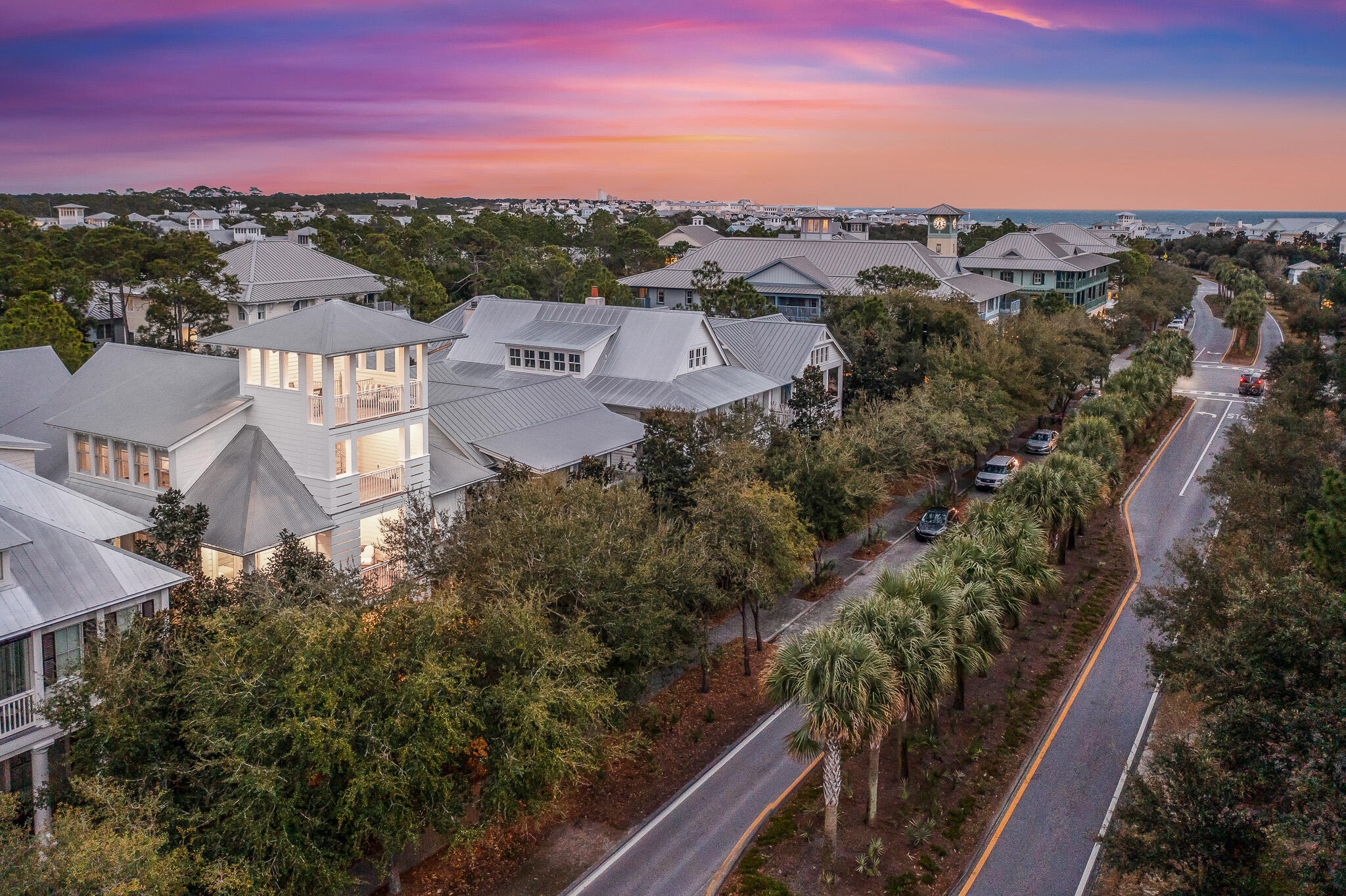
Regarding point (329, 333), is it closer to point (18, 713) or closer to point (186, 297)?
point (18, 713)

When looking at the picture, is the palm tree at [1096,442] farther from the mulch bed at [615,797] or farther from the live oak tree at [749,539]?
the mulch bed at [615,797]

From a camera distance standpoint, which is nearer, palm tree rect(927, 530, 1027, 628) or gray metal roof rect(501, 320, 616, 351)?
palm tree rect(927, 530, 1027, 628)

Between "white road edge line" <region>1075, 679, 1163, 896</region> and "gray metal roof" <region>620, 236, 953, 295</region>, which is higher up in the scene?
"gray metal roof" <region>620, 236, 953, 295</region>

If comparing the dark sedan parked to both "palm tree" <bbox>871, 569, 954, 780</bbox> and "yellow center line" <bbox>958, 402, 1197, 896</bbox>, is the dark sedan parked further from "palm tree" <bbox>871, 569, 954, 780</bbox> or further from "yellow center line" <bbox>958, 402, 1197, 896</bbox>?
"palm tree" <bbox>871, 569, 954, 780</bbox>

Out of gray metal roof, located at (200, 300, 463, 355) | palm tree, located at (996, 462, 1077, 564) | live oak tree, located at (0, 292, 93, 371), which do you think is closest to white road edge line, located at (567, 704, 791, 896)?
palm tree, located at (996, 462, 1077, 564)

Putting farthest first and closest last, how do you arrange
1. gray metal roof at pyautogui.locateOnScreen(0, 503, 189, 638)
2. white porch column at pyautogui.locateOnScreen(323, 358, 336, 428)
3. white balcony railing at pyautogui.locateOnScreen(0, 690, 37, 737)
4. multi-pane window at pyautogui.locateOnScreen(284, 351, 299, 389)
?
multi-pane window at pyautogui.locateOnScreen(284, 351, 299, 389) → white porch column at pyautogui.locateOnScreen(323, 358, 336, 428) → gray metal roof at pyautogui.locateOnScreen(0, 503, 189, 638) → white balcony railing at pyautogui.locateOnScreen(0, 690, 37, 737)

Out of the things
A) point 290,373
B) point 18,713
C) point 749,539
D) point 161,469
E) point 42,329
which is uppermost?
point 290,373

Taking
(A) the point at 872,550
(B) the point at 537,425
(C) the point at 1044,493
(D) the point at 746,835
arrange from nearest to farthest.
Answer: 1. (D) the point at 746,835
2. (C) the point at 1044,493
3. (B) the point at 537,425
4. (A) the point at 872,550

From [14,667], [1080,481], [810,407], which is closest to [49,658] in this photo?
[14,667]
